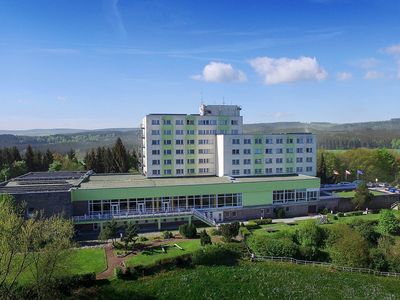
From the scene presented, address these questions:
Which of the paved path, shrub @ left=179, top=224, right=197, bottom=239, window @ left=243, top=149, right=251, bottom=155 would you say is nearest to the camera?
the paved path

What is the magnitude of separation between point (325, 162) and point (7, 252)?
6575 centimetres

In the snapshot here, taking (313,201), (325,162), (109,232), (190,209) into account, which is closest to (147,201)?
(190,209)

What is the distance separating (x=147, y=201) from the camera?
45.8m

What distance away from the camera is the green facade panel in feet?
143

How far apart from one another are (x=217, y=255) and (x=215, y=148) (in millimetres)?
25578

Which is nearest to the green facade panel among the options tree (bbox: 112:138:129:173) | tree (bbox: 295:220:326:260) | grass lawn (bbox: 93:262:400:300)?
tree (bbox: 295:220:326:260)

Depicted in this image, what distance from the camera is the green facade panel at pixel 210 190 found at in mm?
43719

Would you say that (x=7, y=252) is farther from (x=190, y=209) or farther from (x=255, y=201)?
(x=255, y=201)

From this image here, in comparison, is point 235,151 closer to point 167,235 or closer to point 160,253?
point 167,235

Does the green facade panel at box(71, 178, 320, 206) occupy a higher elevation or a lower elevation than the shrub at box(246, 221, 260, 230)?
higher

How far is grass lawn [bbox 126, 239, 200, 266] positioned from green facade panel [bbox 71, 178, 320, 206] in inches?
388

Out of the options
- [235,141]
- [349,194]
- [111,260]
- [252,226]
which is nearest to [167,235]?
[111,260]

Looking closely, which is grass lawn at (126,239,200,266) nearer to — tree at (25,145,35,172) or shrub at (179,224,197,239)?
shrub at (179,224,197,239)

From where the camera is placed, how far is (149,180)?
172 feet
